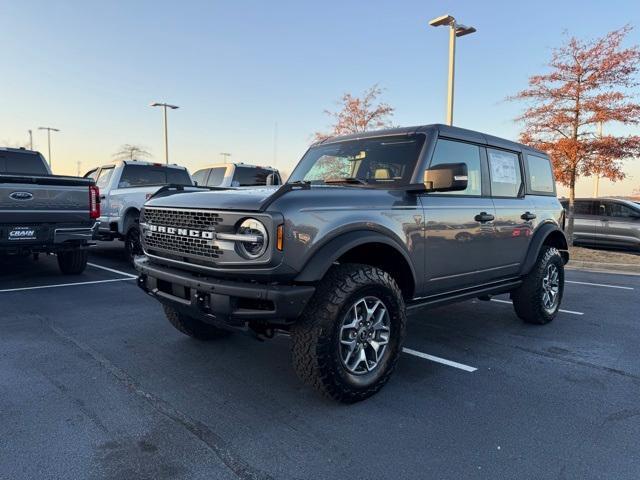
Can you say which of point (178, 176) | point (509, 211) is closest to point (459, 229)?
point (509, 211)

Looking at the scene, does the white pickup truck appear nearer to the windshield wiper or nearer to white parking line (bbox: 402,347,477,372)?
the windshield wiper

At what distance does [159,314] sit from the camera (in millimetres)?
5445

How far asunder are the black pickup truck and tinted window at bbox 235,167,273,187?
3.94 meters

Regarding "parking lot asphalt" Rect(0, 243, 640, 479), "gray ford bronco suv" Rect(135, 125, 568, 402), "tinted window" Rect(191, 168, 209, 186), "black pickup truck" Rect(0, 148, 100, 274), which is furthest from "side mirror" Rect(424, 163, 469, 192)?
"tinted window" Rect(191, 168, 209, 186)

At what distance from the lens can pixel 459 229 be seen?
411 cm

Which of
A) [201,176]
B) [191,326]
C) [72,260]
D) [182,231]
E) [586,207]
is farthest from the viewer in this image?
[586,207]

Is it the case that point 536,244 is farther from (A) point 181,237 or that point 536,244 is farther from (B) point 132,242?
(B) point 132,242

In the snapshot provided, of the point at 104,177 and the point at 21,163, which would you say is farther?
the point at 104,177

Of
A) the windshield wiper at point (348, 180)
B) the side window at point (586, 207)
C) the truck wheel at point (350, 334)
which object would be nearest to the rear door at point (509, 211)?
the windshield wiper at point (348, 180)

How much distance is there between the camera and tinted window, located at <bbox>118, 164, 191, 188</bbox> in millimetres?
9828

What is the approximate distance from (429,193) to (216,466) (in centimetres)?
254

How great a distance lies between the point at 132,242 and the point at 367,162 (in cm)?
628

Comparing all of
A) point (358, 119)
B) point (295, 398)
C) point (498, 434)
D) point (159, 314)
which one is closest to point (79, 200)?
point (159, 314)

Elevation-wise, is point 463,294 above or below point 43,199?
below
